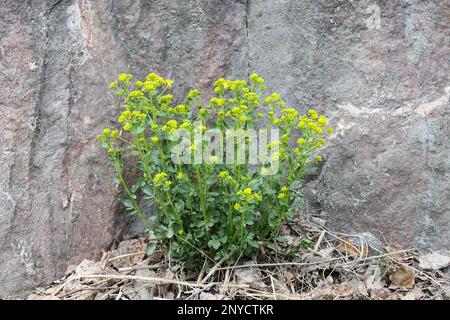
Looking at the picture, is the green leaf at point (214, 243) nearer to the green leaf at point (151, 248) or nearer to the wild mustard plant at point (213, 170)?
the wild mustard plant at point (213, 170)

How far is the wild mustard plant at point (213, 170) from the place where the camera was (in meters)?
2.47

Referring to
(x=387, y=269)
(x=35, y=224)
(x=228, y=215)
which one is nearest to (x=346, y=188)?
(x=387, y=269)

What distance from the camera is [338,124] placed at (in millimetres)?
3025

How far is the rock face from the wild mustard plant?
0.31 m

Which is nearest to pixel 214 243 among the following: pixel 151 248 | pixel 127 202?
pixel 151 248

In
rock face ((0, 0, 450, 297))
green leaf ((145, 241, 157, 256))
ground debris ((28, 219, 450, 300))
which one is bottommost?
ground debris ((28, 219, 450, 300))

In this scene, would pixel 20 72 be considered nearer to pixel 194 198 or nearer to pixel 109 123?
pixel 109 123

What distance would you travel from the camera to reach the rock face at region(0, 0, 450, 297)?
277 cm

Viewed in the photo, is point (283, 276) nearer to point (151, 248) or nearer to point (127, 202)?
point (151, 248)

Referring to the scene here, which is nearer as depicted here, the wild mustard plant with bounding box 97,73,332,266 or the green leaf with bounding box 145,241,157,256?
the wild mustard plant with bounding box 97,73,332,266

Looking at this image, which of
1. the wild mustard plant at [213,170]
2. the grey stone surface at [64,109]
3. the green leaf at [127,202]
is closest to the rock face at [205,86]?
the grey stone surface at [64,109]

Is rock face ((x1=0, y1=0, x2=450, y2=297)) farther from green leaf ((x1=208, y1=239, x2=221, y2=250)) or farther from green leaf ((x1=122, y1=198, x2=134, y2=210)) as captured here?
green leaf ((x1=208, y1=239, x2=221, y2=250))

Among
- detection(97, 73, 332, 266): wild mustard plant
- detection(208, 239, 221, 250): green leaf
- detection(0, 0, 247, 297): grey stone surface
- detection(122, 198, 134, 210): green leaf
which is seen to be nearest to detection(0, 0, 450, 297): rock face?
detection(0, 0, 247, 297): grey stone surface

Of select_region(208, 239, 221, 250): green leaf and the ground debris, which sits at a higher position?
select_region(208, 239, 221, 250): green leaf
